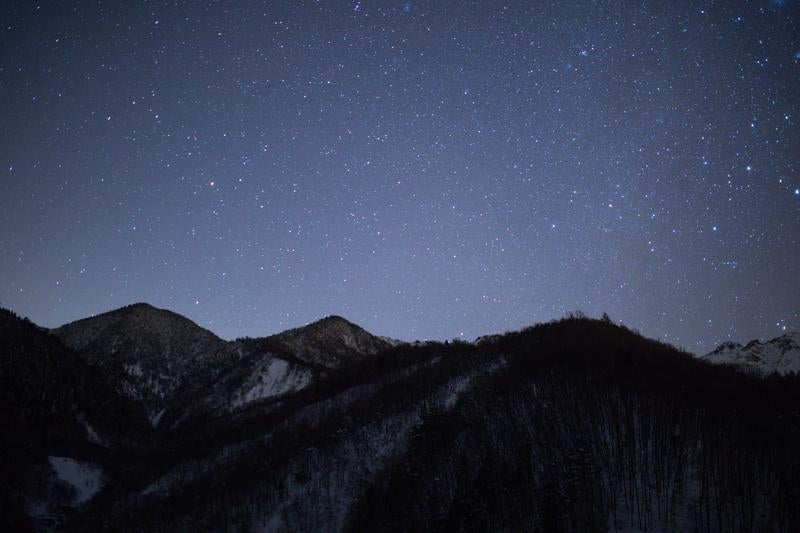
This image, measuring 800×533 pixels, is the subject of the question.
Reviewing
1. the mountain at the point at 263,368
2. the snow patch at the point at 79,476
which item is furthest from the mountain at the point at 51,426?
the mountain at the point at 263,368

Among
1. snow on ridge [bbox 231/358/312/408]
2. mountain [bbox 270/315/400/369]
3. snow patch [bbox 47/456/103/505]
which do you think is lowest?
snow patch [bbox 47/456/103/505]

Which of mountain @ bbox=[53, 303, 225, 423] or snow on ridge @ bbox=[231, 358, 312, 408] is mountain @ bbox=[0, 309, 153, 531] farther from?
snow on ridge @ bbox=[231, 358, 312, 408]

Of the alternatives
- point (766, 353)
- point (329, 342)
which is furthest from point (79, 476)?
point (766, 353)

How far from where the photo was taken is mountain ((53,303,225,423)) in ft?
277

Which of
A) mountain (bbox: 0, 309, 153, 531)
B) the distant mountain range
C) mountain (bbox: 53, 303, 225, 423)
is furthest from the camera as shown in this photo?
mountain (bbox: 53, 303, 225, 423)

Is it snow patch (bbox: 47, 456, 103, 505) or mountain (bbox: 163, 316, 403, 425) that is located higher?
mountain (bbox: 163, 316, 403, 425)

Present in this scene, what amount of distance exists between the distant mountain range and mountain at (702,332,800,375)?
16071 cm


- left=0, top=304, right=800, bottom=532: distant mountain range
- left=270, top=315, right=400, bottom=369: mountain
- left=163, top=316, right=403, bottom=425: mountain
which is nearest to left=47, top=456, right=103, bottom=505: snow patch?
left=0, top=304, right=800, bottom=532: distant mountain range

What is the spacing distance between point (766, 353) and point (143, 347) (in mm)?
212346

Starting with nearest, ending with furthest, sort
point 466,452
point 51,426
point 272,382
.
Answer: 1. point 466,452
2. point 51,426
3. point 272,382

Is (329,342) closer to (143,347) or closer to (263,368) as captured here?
(263,368)

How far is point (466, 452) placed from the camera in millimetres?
19016

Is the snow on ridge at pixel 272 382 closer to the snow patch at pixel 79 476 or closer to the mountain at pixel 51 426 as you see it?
the mountain at pixel 51 426

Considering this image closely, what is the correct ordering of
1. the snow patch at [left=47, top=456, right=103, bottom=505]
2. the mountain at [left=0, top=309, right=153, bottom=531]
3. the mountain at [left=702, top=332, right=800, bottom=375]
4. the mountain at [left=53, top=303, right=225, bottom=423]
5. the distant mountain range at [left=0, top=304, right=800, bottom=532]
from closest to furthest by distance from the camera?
1. the distant mountain range at [left=0, top=304, right=800, bottom=532]
2. the mountain at [left=0, top=309, right=153, bottom=531]
3. the snow patch at [left=47, top=456, right=103, bottom=505]
4. the mountain at [left=53, top=303, right=225, bottom=423]
5. the mountain at [left=702, top=332, right=800, bottom=375]
